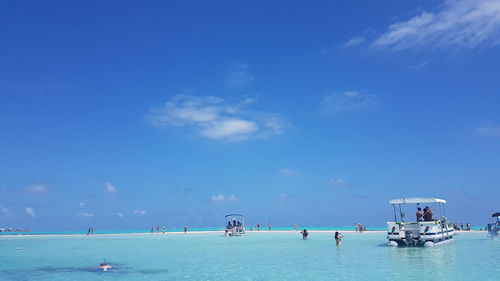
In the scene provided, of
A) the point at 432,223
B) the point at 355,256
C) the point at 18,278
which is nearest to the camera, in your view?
the point at 18,278

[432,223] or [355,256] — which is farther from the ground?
[432,223]

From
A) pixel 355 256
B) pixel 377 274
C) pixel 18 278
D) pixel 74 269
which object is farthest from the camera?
pixel 355 256

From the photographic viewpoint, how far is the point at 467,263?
25.0 m

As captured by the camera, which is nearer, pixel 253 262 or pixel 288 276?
pixel 288 276

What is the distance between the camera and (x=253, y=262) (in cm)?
2797

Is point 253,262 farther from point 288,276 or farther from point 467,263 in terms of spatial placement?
point 467,263

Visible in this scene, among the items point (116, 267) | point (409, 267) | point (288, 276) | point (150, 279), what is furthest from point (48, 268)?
point (409, 267)

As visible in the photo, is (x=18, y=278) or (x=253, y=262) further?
(x=253, y=262)

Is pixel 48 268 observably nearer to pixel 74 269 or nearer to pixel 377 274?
pixel 74 269

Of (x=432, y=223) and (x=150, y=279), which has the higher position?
(x=432, y=223)

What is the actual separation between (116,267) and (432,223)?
25.8 meters

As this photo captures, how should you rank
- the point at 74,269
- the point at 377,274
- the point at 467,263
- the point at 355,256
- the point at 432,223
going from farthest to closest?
the point at 432,223, the point at 355,256, the point at 74,269, the point at 467,263, the point at 377,274

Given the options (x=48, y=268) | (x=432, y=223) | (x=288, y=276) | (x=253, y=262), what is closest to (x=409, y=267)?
(x=288, y=276)

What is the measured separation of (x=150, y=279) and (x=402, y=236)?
23.5 meters
